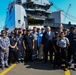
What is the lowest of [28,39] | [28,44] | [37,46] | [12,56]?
[12,56]

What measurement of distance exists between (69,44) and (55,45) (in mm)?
872

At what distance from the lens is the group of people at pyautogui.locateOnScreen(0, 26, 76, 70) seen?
30.4 feet

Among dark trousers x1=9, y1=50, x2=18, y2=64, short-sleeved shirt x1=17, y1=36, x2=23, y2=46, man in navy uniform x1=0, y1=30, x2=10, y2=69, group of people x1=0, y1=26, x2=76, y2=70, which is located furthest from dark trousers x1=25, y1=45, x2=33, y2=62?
man in navy uniform x1=0, y1=30, x2=10, y2=69

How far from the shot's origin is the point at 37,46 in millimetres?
12430

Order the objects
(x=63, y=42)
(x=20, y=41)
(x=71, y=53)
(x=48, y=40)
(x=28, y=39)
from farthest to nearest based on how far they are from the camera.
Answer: (x=28, y=39)
(x=20, y=41)
(x=48, y=40)
(x=71, y=53)
(x=63, y=42)

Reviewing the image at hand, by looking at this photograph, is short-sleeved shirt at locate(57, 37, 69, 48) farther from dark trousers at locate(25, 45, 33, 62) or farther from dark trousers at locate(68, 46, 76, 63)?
dark trousers at locate(25, 45, 33, 62)

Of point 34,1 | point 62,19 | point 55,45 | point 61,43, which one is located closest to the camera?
point 61,43

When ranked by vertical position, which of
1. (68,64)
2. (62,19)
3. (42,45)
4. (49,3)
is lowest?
(68,64)

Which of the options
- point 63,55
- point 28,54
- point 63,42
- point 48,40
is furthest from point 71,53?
point 28,54

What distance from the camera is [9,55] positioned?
34.9 feet

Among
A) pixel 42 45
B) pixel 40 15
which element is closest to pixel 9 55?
pixel 42 45

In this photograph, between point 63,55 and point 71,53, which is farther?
point 71,53

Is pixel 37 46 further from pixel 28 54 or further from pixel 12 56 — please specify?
pixel 12 56

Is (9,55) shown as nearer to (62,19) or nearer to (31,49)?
(31,49)
